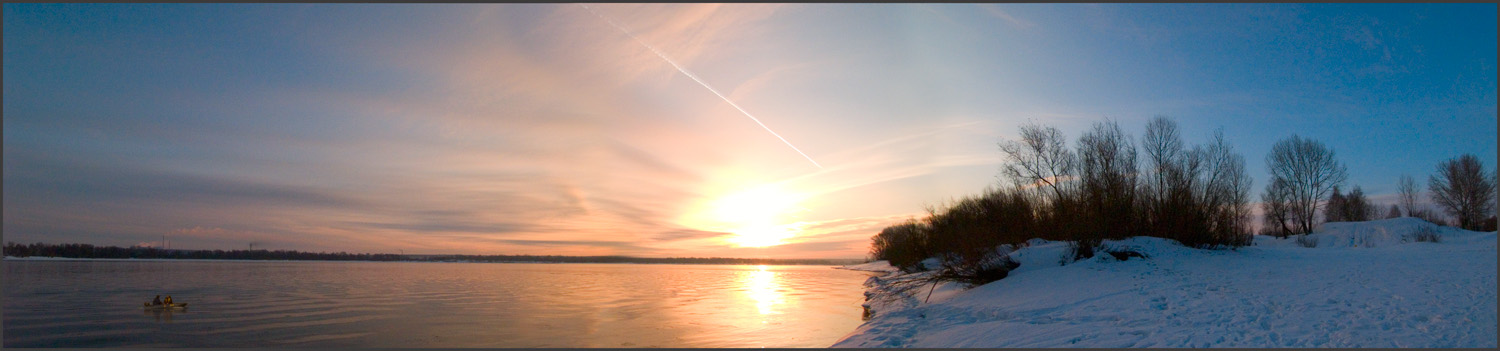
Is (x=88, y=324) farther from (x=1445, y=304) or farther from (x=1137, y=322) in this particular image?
(x=1445, y=304)

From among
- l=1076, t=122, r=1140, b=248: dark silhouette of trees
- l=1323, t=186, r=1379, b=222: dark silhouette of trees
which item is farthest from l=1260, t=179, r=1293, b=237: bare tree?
l=1076, t=122, r=1140, b=248: dark silhouette of trees

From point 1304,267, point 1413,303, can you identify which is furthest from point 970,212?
point 1413,303

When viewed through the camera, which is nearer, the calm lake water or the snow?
the snow

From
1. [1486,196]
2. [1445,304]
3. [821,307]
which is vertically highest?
[1486,196]

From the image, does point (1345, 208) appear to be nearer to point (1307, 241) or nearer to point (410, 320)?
point (1307, 241)

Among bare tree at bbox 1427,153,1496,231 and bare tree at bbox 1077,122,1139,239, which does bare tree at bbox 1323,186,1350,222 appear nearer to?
bare tree at bbox 1427,153,1496,231

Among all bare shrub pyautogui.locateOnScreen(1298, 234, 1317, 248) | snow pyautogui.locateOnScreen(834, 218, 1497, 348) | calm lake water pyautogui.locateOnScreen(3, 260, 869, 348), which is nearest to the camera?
snow pyautogui.locateOnScreen(834, 218, 1497, 348)

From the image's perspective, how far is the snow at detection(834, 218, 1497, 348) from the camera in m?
10.0

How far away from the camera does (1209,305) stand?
41.9ft

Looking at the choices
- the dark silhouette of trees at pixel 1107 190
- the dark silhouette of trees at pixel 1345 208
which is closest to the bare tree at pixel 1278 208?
the dark silhouette of trees at pixel 1345 208

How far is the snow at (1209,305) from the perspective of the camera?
394 inches

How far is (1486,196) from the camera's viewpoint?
1736 inches

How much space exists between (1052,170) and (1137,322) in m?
21.0

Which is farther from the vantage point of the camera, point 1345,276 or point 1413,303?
point 1345,276
